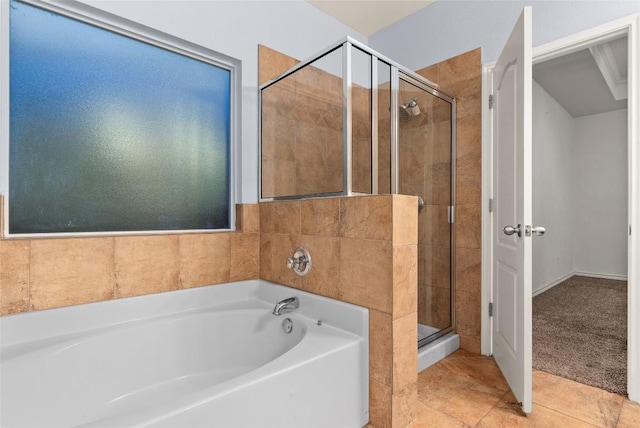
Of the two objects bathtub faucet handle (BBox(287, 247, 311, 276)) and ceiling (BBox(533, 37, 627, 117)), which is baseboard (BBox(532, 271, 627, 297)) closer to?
ceiling (BBox(533, 37, 627, 117))

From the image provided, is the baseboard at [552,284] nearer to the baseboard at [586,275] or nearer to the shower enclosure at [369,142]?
the baseboard at [586,275]

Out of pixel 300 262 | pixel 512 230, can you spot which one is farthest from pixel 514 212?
pixel 300 262

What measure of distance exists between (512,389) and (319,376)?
1.15m

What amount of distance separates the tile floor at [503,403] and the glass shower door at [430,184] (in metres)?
0.32

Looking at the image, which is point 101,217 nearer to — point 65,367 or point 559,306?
point 65,367

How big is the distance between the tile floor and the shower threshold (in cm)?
6

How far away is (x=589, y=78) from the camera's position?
12.5ft

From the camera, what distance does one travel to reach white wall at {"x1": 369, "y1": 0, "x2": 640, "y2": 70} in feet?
6.06

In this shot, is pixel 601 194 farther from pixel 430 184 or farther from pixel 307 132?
pixel 307 132

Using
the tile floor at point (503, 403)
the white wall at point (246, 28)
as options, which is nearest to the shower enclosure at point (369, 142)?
the white wall at point (246, 28)

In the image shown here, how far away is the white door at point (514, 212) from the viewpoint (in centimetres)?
160

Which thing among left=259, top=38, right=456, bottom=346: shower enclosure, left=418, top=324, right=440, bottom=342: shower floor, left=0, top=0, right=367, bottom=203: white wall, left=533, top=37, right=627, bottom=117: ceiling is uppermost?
left=533, top=37, right=627, bottom=117: ceiling

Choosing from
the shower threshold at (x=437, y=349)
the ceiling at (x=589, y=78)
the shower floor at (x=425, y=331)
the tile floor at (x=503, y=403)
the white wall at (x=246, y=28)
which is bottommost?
the tile floor at (x=503, y=403)

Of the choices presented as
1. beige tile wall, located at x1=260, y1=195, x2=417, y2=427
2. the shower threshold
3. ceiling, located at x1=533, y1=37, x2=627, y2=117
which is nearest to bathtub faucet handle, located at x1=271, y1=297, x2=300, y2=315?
beige tile wall, located at x1=260, y1=195, x2=417, y2=427
